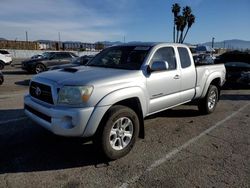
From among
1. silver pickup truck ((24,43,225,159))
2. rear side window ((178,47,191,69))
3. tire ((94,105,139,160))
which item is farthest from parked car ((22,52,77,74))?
tire ((94,105,139,160))

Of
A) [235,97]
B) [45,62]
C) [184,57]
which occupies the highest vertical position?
[184,57]

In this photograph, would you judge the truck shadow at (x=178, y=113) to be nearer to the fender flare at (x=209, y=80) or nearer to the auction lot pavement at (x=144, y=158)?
Answer: the auction lot pavement at (x=144, y=158)

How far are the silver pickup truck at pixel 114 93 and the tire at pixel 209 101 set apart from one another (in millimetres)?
993

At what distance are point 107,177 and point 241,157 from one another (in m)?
2.22

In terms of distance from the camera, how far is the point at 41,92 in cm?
411

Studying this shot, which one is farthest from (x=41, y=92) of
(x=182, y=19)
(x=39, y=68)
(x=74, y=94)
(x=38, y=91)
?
(x=182, y=19)

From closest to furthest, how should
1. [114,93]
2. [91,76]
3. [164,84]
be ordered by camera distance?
[114,93] → [91,76] → [164,84]

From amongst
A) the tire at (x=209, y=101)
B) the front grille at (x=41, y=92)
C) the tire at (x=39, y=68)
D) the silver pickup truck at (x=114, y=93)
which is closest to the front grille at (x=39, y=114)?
the silver pickup truck at (x=114, y=93)

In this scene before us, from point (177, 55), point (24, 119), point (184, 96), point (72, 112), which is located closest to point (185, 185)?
point (72, 112)

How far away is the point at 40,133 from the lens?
16.7 feet

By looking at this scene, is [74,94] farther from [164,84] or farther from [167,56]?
[167,56]

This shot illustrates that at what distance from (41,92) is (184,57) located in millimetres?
3177

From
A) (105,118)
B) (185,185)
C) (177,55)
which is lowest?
(185,185)

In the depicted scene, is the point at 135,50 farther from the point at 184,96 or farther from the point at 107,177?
the point at 107,177
